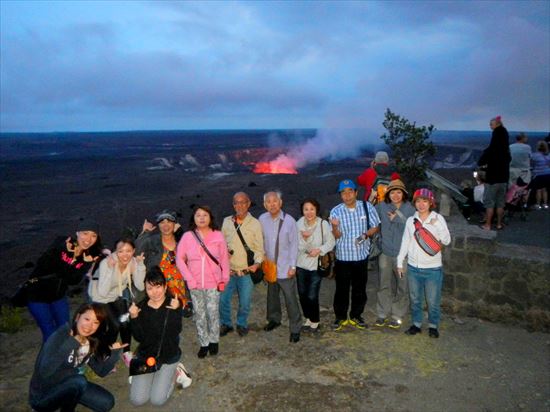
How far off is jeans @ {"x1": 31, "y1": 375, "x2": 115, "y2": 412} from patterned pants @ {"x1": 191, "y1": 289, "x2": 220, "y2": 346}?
141 cm

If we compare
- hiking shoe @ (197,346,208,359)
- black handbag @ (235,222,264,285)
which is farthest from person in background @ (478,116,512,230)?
hiking shoe @ (197,346,208,359)

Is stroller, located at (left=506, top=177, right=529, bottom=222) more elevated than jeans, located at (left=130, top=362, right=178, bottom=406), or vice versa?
stroller, located at (left=506, top=177, right=529, bottom=222)

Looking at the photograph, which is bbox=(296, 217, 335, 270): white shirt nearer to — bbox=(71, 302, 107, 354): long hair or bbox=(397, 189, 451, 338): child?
bbox=(397, 189, 451, 338): child

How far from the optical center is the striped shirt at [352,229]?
228 inches

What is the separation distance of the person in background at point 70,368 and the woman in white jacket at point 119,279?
1.98 feet

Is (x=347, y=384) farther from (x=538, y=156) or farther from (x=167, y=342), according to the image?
(x=538, y=156)

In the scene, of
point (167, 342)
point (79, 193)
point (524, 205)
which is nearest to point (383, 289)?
point (167, 342)

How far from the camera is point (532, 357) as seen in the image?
17.4ft

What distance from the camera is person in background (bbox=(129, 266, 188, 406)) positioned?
4570 mm

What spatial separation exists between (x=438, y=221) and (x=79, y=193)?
1248 inches

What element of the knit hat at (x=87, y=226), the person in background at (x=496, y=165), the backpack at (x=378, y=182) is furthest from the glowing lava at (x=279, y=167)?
the knit hat at (x=87, y=226)

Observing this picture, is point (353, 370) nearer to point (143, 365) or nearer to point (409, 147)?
point (143, 365)

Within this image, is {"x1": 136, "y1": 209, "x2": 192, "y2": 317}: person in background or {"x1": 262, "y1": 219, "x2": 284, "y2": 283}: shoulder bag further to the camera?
{"x1": 262, "y1": 219, "x2": 284, "y2": 283}: shoulder bag

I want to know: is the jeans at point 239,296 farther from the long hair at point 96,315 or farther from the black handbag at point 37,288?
the black handbag at point 37,288
